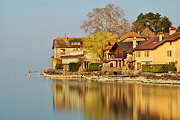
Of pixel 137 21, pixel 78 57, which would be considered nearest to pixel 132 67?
pixel 78 57

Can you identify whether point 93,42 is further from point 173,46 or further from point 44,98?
point 44,98

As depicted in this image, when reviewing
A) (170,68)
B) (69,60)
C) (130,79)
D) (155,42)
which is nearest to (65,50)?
(69,60)

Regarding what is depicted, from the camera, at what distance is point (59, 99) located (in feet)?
111

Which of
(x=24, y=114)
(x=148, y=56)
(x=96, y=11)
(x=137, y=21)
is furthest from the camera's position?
(x=137, y=21)

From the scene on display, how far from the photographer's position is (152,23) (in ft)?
287

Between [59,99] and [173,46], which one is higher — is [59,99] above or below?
below

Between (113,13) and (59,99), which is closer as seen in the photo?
(59,99)

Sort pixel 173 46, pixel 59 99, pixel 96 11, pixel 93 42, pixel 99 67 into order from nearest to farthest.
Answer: pixel 59 99, pixel 173 46, pixel 99 67, pixel 93 42, pixel 96 11

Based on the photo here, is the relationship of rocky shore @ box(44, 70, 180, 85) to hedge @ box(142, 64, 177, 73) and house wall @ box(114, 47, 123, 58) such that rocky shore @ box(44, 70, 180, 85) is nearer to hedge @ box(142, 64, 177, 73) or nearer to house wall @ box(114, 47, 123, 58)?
hedge @ box(142, 64, 177, 73)

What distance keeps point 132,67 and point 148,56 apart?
12.9 ft

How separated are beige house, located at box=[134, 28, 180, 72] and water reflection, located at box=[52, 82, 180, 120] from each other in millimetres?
12702

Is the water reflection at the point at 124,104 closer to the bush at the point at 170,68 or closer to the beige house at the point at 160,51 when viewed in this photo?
the bush at the point at 170,68

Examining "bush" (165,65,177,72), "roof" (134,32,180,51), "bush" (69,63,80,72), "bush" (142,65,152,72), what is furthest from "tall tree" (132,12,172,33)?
"bush" (165,65,177,72)

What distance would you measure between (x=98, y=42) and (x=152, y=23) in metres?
25.4
